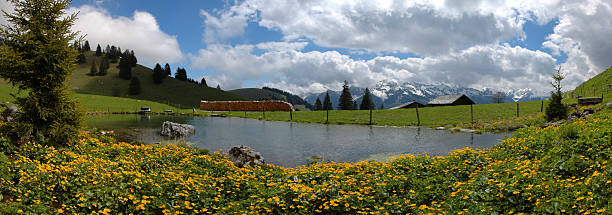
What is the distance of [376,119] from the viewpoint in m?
43.3

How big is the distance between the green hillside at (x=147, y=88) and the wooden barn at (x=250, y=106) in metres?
49.5

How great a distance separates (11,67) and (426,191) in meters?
18.4

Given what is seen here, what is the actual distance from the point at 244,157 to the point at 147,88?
14935 cm

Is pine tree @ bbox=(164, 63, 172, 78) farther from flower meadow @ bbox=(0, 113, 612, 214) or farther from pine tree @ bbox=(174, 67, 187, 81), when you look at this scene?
flower meadow @ bbox=(0, 113, 612, 214)

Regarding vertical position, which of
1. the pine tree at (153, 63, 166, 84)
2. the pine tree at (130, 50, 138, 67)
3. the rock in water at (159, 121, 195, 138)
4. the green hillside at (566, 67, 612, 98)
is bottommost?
the rock in water at (159, 121, 195, 138)

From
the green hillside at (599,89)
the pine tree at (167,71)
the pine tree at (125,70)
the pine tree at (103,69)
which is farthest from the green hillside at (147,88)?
the green hillside at (599,89)

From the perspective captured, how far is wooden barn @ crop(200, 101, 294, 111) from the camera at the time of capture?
245 feet

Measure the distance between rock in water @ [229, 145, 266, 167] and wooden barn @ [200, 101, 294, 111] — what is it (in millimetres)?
53398

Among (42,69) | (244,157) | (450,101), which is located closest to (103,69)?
(450,101)

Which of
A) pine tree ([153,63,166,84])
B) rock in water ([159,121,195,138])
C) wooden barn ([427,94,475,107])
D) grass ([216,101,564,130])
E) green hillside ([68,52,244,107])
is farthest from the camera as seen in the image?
pine tree ([153,63,166,84])

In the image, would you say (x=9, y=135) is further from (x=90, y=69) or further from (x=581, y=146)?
(x=90, y=69)

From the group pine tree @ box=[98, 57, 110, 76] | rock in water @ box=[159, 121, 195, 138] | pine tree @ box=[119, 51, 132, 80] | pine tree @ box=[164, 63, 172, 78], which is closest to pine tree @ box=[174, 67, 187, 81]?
pine tree @ box=[164, 63, 172, 78]

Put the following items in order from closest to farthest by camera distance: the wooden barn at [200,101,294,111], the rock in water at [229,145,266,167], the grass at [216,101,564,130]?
the rock in water at [229,145,266,167]
the grass at [216,101,564,130]
the wooden barn at [200,101,294,111]

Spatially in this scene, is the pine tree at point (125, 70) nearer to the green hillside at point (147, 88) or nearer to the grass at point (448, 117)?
the green hillside at point (147, 88)
